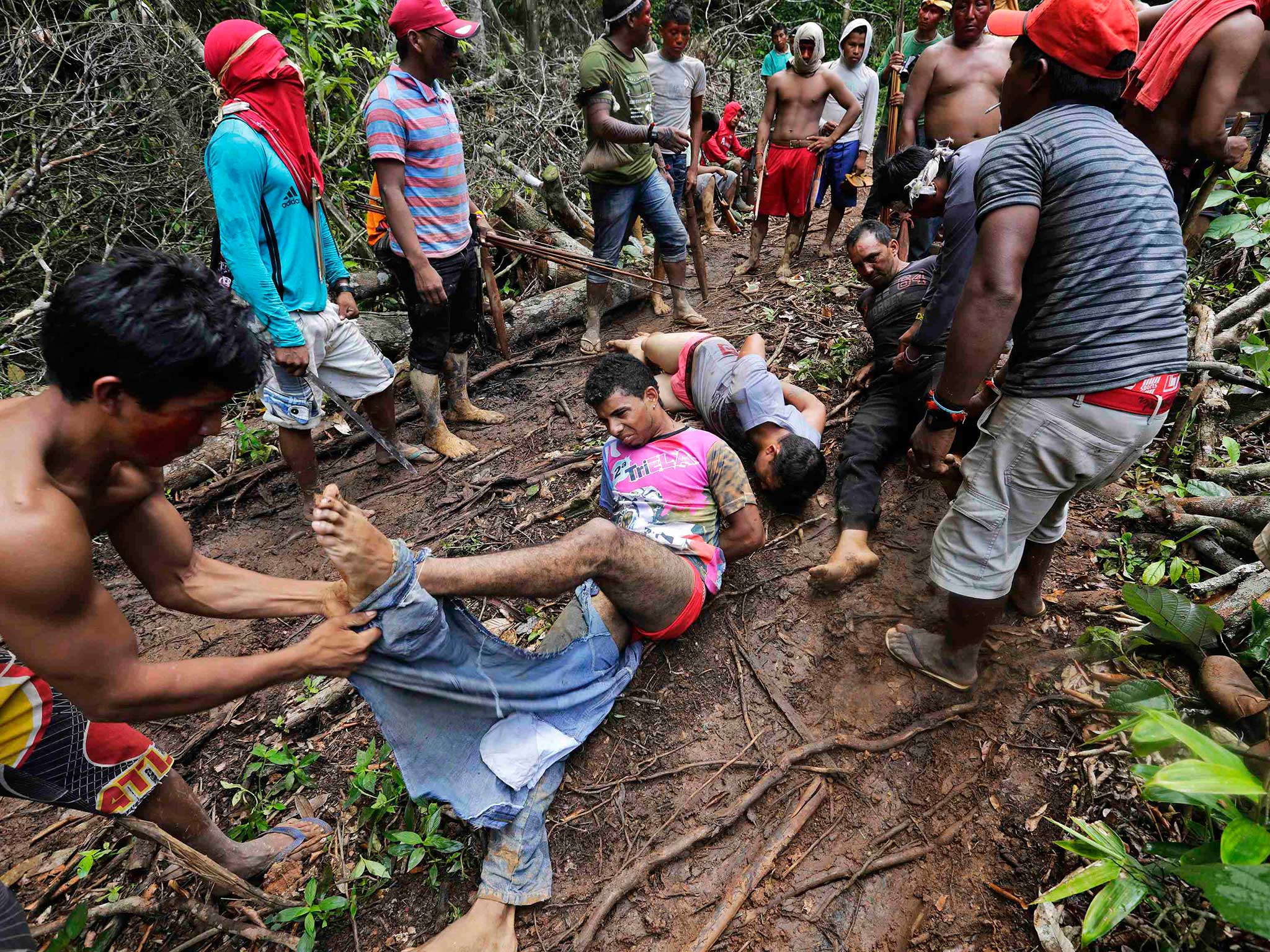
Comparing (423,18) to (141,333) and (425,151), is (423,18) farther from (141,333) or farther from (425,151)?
(141,333)

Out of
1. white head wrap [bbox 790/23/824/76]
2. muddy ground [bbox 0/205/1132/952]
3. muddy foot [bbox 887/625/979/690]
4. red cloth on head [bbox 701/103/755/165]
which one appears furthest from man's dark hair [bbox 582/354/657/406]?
red cloth on head [bbox 701/103/755/165]

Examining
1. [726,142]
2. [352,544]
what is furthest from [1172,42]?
[726,142]

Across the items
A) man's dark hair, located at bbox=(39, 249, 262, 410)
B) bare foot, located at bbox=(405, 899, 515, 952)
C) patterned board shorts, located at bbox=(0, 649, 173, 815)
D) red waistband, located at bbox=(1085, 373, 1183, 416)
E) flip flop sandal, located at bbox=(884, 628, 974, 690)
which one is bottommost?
bare foot, located at bbox=(405, 899, 515, 952)

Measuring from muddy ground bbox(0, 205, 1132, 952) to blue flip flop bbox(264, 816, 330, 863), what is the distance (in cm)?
6

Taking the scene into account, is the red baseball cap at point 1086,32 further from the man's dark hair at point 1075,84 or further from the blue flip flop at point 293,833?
the blue flip flop at point 293,833

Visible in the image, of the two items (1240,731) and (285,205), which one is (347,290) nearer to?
(285,205)

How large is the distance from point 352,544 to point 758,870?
1717 millimetres

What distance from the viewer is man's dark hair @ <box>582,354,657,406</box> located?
3.06 meters

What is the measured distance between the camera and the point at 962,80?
197 inches

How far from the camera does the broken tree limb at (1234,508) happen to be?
2.90 metres

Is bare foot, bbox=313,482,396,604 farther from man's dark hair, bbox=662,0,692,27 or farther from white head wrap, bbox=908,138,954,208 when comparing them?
man's dark hair, bbox=662,0,692,27

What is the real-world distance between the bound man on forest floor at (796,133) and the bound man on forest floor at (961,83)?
1.16 metres

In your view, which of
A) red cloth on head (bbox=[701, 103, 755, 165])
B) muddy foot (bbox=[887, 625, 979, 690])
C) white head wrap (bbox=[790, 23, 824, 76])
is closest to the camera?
muddy foot (bbox=[887, 625, 979, 690])

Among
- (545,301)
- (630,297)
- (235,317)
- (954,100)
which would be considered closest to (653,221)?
(630,297)
